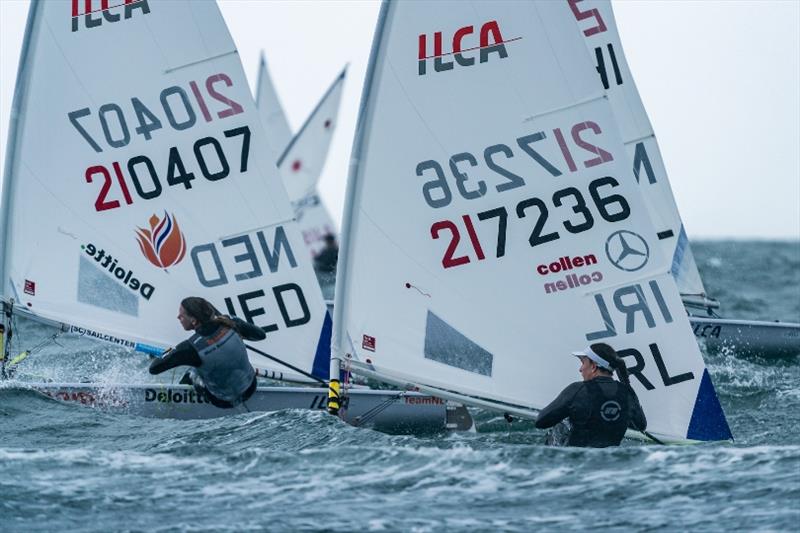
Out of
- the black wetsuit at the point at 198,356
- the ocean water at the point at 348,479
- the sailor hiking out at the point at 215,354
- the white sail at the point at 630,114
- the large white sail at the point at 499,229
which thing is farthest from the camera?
the white sail at the point at 630,114

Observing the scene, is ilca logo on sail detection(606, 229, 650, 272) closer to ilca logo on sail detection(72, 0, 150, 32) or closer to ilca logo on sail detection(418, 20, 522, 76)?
ilca logo on sail detection(418, 20, 522, 76)

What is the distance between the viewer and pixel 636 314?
12906 mm

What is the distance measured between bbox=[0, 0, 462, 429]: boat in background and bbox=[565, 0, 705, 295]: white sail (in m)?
5.45

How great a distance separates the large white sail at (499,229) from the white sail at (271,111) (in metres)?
26.5

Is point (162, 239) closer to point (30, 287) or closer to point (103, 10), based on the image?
point (30, 287)

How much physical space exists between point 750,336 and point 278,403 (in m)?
9.04

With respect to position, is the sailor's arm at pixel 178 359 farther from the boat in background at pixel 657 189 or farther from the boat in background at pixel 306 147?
the boat in background at pixel 306 147

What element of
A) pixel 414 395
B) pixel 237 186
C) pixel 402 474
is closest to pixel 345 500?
pixel 402 474

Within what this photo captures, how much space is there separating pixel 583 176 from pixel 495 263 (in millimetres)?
1097

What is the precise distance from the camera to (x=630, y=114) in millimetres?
19219

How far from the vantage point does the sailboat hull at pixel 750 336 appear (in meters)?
21.0

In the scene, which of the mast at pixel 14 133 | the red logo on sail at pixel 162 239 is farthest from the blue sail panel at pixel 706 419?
the mast at pixel 14 133

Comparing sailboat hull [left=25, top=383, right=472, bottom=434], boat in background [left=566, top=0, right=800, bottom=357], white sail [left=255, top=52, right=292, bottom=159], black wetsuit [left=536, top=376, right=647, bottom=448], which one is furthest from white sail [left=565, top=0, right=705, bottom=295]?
white sail [left=255, top=52, right=292, bottom=159]

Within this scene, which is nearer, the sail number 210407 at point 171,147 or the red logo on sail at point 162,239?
the sail number 210407 at point 171,147
